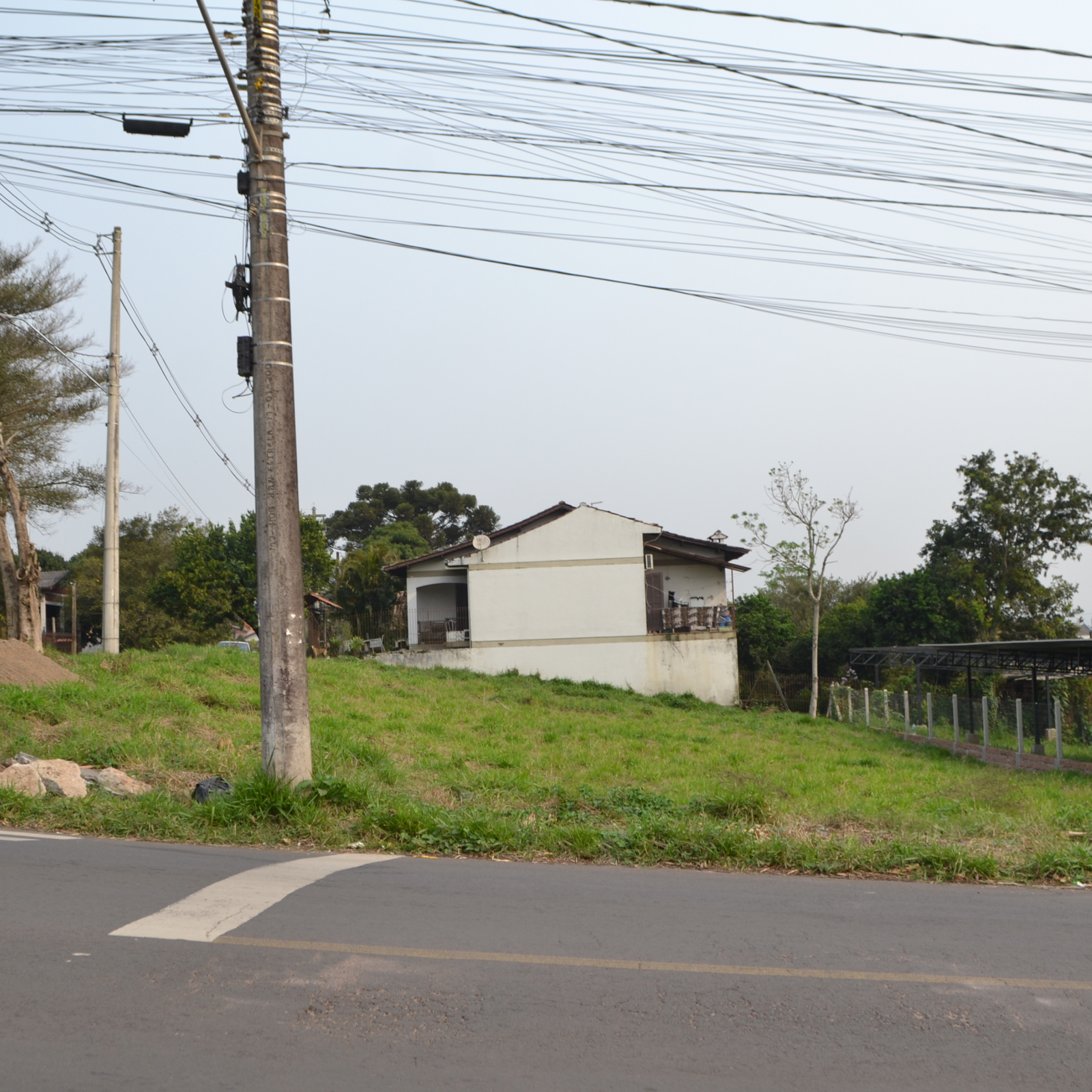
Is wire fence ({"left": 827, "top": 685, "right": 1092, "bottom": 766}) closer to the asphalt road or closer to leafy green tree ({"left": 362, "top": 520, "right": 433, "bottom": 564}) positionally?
the asphalt road

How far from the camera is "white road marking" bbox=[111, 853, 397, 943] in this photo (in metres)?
5.13

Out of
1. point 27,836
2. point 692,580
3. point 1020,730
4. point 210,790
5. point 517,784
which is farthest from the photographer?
point 692,580

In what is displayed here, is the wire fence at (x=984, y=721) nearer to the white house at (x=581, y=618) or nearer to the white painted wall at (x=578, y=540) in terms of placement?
the white house at (x=581, y=618)

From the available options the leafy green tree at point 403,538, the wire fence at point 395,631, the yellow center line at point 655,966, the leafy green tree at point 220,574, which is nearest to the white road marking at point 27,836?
the yellow center line at point 655,966

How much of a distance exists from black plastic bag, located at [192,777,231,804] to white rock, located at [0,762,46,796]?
138cm

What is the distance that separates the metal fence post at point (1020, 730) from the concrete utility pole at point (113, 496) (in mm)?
19600

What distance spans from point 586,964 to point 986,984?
1.84 metres

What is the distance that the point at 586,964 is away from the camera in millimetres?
4824

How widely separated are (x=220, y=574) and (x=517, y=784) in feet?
122

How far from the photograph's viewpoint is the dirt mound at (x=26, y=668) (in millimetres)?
15531

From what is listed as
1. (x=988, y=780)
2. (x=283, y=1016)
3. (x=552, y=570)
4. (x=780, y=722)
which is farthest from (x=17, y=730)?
(x=552, y=570)

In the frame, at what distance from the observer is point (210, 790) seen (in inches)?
365

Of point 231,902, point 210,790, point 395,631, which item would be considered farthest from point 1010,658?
point 231,902

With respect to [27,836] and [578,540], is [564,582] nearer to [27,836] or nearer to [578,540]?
[578,540]
